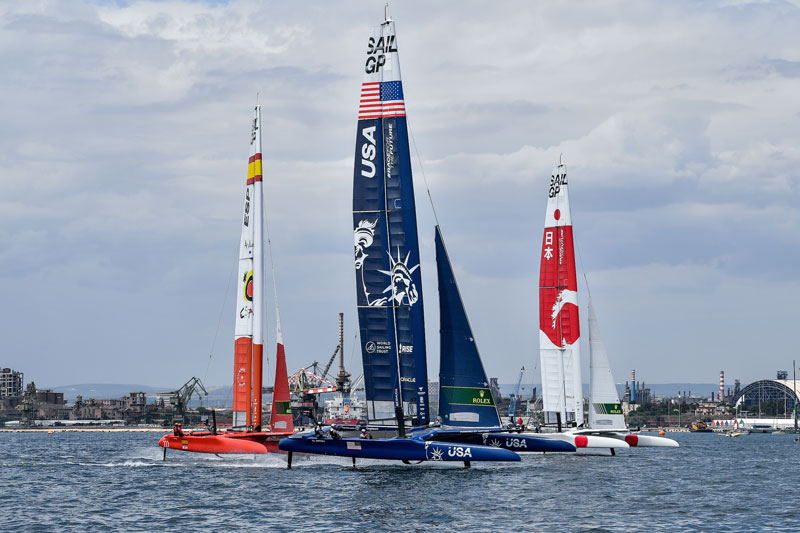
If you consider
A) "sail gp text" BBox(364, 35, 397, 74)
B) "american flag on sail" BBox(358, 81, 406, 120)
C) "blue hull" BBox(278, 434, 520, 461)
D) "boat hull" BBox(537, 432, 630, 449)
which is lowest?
"boat hull" BBox(537, 432, 630, 449)

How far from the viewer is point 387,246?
127 feet

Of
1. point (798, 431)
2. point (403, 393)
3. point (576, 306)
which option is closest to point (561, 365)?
point (576, 306)

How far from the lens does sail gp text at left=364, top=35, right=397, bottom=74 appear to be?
38938 millimetres

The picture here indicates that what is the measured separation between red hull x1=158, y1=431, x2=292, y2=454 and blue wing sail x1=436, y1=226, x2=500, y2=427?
35.4ft

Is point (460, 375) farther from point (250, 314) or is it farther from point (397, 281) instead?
point (250, 314)

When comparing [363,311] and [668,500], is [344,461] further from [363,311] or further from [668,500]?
[668,500]

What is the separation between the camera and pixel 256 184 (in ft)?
172

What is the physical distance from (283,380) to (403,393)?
13.2m

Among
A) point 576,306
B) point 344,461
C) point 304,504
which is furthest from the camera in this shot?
point 576,306

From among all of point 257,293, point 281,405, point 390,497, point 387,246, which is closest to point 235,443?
point 281,405

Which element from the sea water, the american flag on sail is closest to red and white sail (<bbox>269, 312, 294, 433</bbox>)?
the sea water

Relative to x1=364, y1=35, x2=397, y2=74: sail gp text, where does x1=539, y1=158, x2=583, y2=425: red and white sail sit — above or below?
below

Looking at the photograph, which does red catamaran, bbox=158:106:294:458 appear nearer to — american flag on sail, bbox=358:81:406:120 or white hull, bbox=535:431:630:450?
white hull, bbox=535:431:630:450

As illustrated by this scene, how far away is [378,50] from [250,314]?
1787 cm
